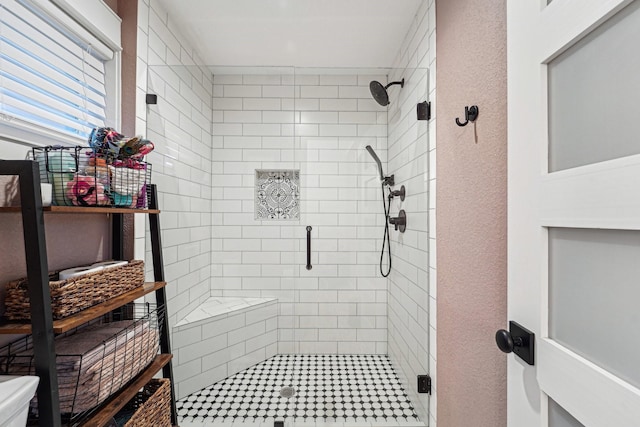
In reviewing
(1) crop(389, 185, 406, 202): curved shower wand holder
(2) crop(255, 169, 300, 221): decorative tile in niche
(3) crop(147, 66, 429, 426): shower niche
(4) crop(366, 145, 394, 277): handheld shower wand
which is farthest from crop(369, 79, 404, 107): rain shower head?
(2) crop(255, 169, 300, 221): decorative tile in niche

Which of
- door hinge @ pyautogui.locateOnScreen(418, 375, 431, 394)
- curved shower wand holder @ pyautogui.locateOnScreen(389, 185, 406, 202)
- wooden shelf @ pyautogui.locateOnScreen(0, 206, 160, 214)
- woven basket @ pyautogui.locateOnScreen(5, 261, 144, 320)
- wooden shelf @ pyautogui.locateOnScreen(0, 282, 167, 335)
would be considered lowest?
door hinge @ pyautogui.locateOnScreen(418, 375, 431, 394)

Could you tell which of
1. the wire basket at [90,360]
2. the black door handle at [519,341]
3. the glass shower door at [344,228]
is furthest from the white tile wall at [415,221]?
the wire basket at [90,360]

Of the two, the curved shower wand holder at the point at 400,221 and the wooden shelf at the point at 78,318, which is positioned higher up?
the curved shower wand holder at the point at 400,221

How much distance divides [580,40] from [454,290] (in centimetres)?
99

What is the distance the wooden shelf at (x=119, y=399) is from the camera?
3.18 ft

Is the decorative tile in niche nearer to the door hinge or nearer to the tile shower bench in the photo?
the tile shower bench

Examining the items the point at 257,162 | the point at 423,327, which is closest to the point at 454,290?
the point at 423,327

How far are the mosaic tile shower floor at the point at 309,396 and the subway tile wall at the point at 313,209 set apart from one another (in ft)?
0.48

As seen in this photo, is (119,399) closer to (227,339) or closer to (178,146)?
(227,339)

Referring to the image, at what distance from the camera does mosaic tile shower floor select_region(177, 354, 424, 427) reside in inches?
64.6

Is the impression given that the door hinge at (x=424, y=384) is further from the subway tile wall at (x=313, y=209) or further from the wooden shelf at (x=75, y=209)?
the wooden shelf at (x=75, y=209)

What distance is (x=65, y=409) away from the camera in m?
0.93

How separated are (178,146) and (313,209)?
3.14 feet

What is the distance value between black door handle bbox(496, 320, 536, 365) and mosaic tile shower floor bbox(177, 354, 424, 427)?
3.97 feet
